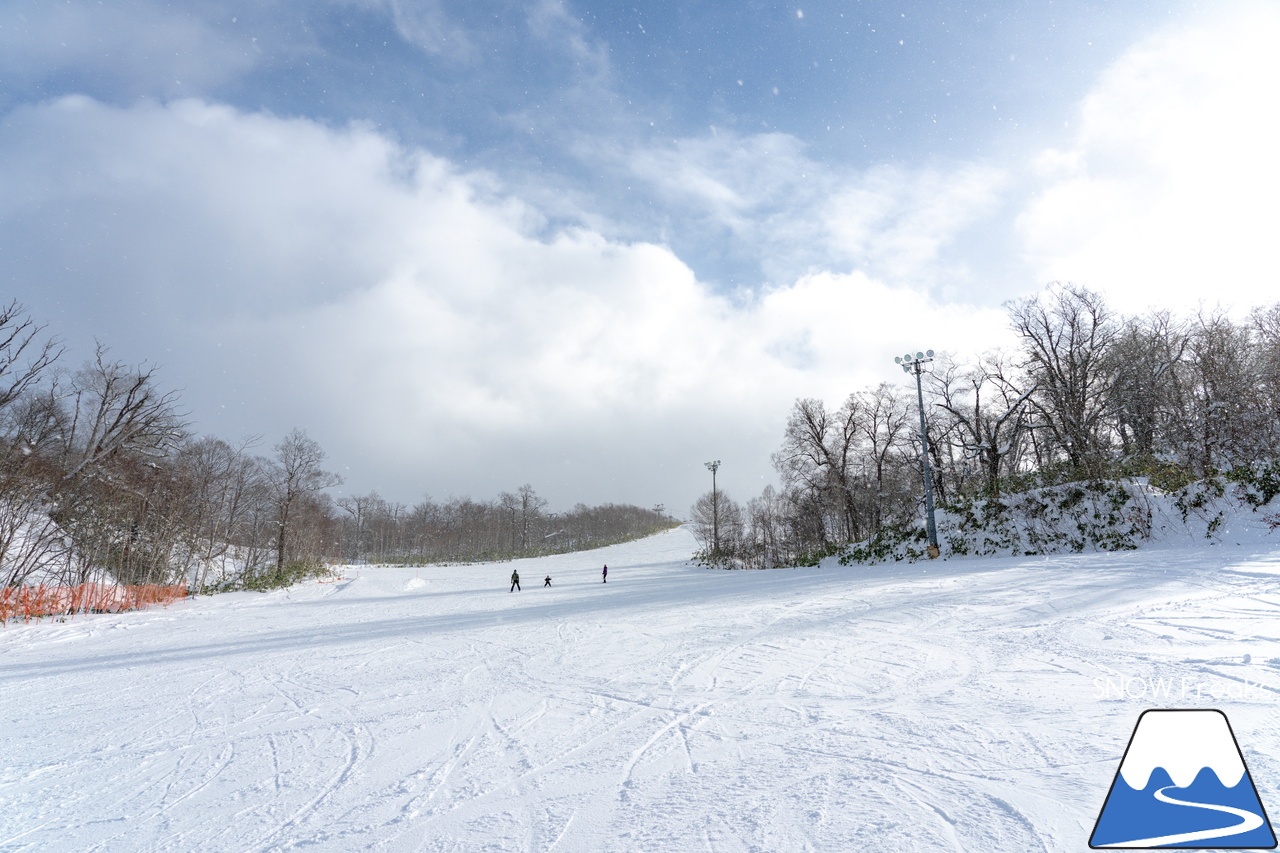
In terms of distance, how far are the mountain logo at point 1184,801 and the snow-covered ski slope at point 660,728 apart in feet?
0.52

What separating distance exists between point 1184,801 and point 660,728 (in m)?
3.16

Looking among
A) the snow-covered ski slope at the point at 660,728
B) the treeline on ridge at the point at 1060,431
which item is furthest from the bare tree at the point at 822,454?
the snow-covered ski slope at the point at 660,728

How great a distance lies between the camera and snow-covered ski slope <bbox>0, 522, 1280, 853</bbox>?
289 cm

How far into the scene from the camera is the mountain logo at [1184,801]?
227 centimetres

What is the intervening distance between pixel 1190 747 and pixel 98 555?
82.4ft

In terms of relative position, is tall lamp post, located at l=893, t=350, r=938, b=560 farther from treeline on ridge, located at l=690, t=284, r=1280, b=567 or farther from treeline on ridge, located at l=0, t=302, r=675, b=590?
treeline on ridge, located at l=0, t=302, r=675, b=590

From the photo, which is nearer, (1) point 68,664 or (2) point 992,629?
(2) point 992,629

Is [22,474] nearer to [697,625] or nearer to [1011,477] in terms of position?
[697,625]

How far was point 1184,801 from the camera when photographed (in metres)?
2.43

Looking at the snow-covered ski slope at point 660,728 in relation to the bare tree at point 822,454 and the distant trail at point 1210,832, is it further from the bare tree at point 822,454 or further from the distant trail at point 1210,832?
the bare tree at point 822,454

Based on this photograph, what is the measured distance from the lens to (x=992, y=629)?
736 cm

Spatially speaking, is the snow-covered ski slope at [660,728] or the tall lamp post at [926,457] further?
the tall lamp post at [926,457]

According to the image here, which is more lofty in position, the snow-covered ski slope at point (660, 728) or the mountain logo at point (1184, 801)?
the mountain logo at point (1184, 801)

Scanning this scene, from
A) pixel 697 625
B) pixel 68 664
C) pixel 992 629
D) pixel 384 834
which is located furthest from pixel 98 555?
pixel 992 629
